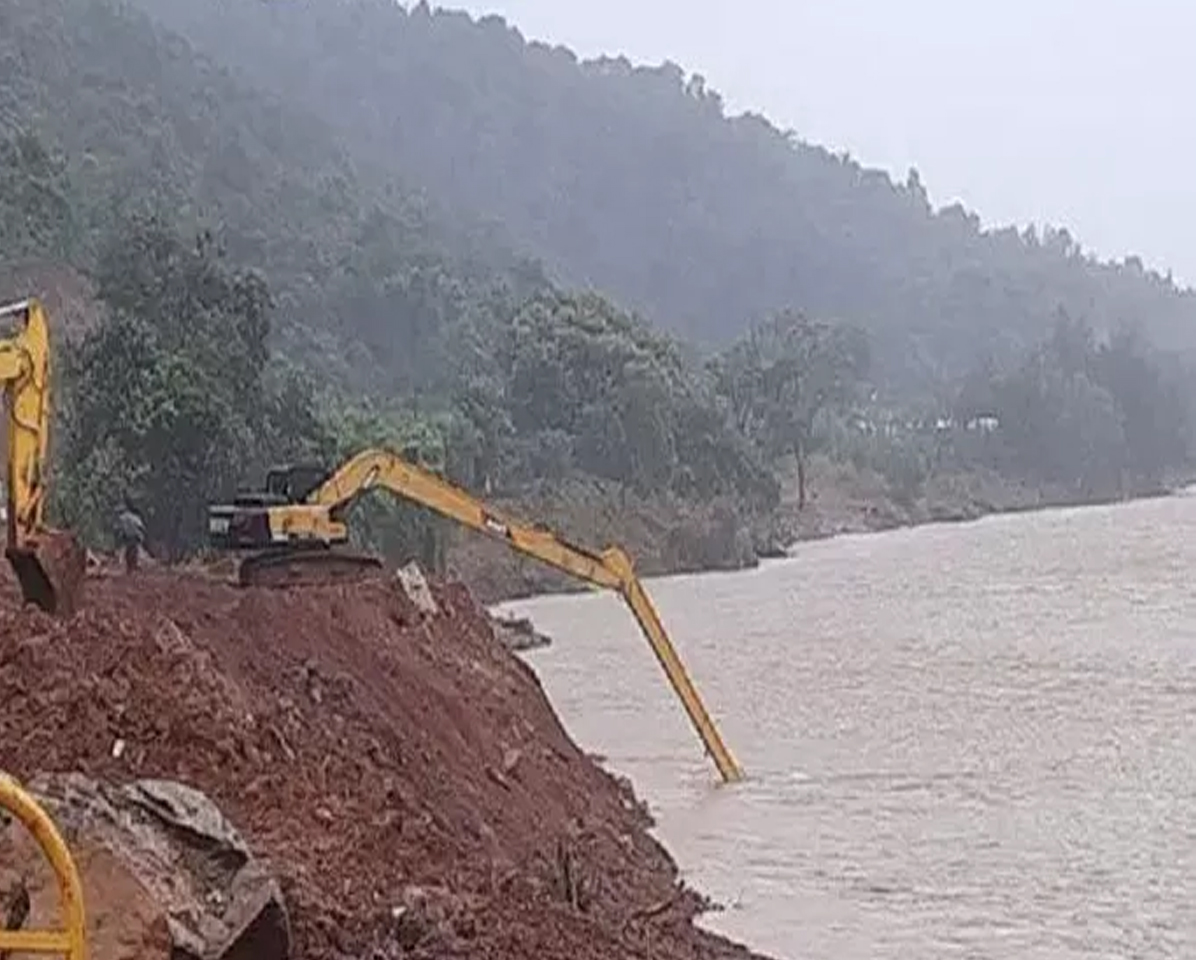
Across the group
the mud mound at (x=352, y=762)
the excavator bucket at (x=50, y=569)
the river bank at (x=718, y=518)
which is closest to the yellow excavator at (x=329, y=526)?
the mud mound at (x=352, y=762)

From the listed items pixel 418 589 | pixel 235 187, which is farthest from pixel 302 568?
pixel 235 187

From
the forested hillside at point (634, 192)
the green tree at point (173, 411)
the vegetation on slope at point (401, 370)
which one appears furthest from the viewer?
the forested hillside at point (634, 192)

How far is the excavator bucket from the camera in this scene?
10.2m

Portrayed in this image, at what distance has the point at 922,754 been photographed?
23.4m

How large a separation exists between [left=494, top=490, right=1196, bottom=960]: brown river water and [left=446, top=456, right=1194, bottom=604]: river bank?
3.15 metres

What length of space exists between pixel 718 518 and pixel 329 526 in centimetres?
4657

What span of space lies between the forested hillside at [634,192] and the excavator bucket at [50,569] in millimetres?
115898

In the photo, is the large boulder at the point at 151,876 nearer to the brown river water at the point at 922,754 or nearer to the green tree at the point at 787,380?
the brown river water at the point at 922,754

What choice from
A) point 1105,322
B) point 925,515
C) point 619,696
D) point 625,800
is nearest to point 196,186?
point 925,515

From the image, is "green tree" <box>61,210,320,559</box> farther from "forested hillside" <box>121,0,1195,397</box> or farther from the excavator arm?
"forested hillside" <box>121,0,1195,397</box>

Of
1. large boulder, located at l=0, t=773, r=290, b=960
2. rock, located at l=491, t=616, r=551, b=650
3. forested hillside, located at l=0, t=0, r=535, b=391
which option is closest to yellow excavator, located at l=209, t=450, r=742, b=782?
large boulder, located at l=0, t=773, r=290, b=960

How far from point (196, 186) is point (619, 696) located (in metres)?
64.6

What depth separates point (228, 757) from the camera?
10.5 m

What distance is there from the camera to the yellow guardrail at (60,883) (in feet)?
16.2
